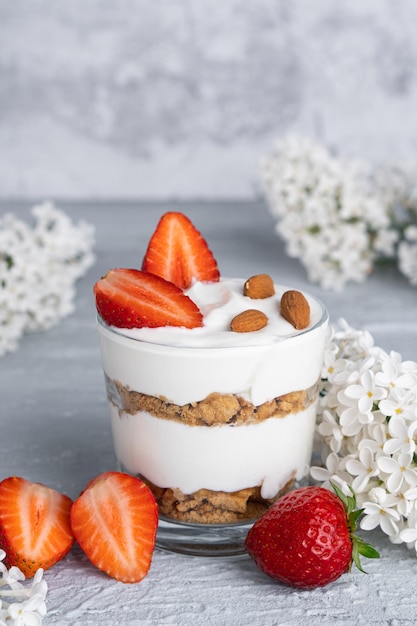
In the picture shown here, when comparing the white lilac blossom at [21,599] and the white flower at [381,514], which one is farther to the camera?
the white flower at [381,514]

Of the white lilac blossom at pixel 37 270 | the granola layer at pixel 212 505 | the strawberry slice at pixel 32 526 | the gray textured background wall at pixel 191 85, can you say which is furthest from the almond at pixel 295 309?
the gray textured background wall at pixel 191 85

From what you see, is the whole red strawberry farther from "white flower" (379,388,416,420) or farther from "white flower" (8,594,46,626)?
"white flower" (8,594,46,626)

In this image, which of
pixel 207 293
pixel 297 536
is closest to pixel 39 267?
pixel 207 293

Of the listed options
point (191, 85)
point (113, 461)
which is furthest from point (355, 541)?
point (191, 85)

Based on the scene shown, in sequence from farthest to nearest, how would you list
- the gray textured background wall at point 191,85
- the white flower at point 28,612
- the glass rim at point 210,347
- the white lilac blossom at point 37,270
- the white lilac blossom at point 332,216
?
1. the gray textured background wall at point 191,85
2. the white lilac blossom at point 332,216
3. the white lilac blossom at point 37,270
4. the glass rim at point 210,347
5. the white flower at point 28,612

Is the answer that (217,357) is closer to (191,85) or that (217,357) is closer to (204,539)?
(204,539)

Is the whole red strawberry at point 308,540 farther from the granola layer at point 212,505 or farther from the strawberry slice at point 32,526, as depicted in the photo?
the strawberry slice at point 32,526

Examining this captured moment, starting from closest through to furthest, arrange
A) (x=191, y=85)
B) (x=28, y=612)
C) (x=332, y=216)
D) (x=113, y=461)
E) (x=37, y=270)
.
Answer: (x=28, y=612) < (x=113, y=461) < (x=37, y=270) < (x=332, y=216) < (x=191, y=85)

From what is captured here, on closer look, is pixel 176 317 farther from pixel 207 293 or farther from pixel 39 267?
pixel 39 267
